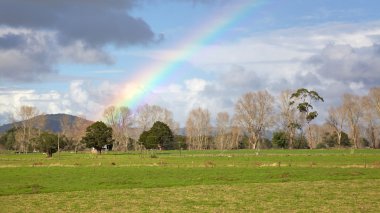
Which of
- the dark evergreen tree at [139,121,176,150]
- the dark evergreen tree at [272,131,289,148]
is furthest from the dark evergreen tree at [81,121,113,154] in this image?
the dark evergreen tree at [272,131,289,148]

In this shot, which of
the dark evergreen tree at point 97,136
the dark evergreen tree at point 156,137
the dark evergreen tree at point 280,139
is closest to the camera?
the dark evergreen tree at point 97,136

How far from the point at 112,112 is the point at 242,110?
2075 inches

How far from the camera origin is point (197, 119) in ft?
583

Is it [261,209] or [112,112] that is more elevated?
[112,112]

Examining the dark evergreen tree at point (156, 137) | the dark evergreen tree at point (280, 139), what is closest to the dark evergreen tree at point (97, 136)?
the dark evergreen tree at point (156, 137)

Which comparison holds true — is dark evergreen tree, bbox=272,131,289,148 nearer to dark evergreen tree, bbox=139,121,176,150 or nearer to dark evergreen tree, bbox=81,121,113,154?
dark evergreen tree, bbox=139,121,176,150

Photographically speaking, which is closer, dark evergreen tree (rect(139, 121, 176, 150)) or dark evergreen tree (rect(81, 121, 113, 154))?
dark evergreen tree (rect(81, 121, 113, 154))

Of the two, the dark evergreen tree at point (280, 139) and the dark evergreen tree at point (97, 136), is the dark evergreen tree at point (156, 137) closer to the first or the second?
the dark evergreen tree at point (97, 136)

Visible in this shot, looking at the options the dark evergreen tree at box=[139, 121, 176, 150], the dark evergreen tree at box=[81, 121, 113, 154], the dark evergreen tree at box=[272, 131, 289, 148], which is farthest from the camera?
the dark evergreen tree at box=[272, 131, 289, 148]

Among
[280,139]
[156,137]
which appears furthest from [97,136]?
[280,139]

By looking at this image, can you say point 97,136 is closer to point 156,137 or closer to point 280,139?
point 156,137

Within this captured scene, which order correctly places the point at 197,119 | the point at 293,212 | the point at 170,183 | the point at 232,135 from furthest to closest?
the point at 197,119 < the point at 232,135 < the point at 170,183 < the point at 293,212

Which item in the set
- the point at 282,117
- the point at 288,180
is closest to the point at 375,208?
the point at 288,180

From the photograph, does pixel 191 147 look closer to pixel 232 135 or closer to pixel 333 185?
pixel 232 135
